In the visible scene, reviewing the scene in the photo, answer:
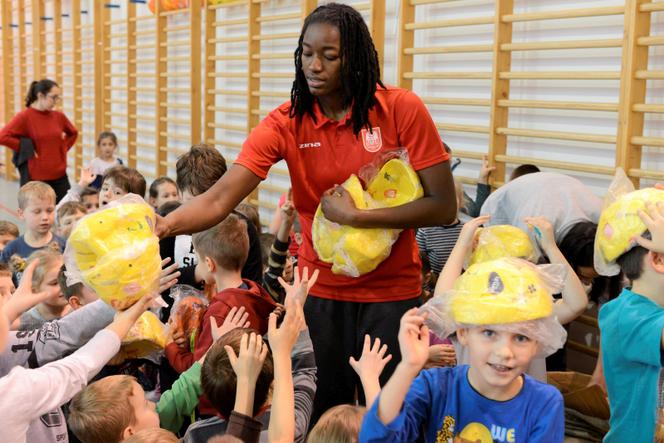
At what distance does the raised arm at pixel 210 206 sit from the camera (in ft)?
7.37

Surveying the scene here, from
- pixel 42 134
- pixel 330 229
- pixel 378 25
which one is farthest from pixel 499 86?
pixel 42 134

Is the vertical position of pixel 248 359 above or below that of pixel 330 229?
below

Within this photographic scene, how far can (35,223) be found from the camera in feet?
15.6

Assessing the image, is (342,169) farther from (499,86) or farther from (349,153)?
(499,86)

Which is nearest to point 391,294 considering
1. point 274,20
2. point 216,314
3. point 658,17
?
point 216,314

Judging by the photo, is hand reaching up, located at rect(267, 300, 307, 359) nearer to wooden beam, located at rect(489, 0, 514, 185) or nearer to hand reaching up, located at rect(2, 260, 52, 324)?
hand reaching up, located at rect(2, 260, 52, 324)

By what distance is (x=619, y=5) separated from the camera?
4215 mm

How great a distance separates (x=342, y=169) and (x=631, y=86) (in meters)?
2.15

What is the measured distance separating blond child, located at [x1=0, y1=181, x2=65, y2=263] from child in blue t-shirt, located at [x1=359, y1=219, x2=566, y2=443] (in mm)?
3219

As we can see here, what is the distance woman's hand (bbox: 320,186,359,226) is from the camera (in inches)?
92.7

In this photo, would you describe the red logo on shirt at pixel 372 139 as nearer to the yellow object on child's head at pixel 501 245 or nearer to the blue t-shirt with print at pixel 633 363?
the yellow object on child's head at pixel 501 245

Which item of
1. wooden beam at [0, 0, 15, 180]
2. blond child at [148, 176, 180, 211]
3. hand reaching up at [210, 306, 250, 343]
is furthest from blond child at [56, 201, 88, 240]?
wooden beam at [0, 0, 15, 180]

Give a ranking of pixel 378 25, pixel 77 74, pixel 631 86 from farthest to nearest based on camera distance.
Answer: pixel 77 74, pixel 378 25, pixel 631 86

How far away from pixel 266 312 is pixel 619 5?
2.60 metres
